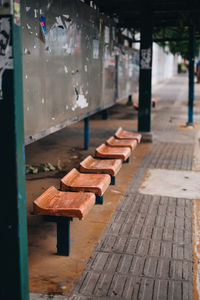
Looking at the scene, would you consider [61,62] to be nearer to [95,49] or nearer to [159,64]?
[95,49]

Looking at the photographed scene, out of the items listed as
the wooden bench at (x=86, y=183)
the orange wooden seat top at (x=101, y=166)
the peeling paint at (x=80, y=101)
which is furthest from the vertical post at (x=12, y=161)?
the peeling paint at (x=80, y=101)

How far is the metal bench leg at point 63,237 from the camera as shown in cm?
408

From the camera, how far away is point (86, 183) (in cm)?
490

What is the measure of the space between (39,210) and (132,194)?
244 centimetres

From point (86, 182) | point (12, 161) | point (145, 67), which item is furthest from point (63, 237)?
point (145, 67)

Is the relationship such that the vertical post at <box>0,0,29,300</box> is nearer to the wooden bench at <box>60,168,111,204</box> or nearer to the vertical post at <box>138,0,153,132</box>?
the wooden bench at <box>60,168,111,204</box>

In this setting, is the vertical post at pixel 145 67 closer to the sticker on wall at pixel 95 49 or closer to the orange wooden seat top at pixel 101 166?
the sticker on wall at pixel 95 49

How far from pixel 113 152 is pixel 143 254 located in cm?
271

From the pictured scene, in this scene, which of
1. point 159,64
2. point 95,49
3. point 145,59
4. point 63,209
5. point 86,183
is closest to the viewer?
point 63,209

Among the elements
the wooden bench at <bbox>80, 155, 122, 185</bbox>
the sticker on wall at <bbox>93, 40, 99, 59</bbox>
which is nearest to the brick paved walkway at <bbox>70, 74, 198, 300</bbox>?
the wooden bench at <bbox>80, 155, 122, 185</bbox>

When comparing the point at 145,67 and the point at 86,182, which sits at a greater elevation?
the point at 145,67

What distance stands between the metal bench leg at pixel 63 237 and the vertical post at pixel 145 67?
6.52m

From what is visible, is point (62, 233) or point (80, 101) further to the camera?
point (80, 101)

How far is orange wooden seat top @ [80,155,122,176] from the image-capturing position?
218 inches
